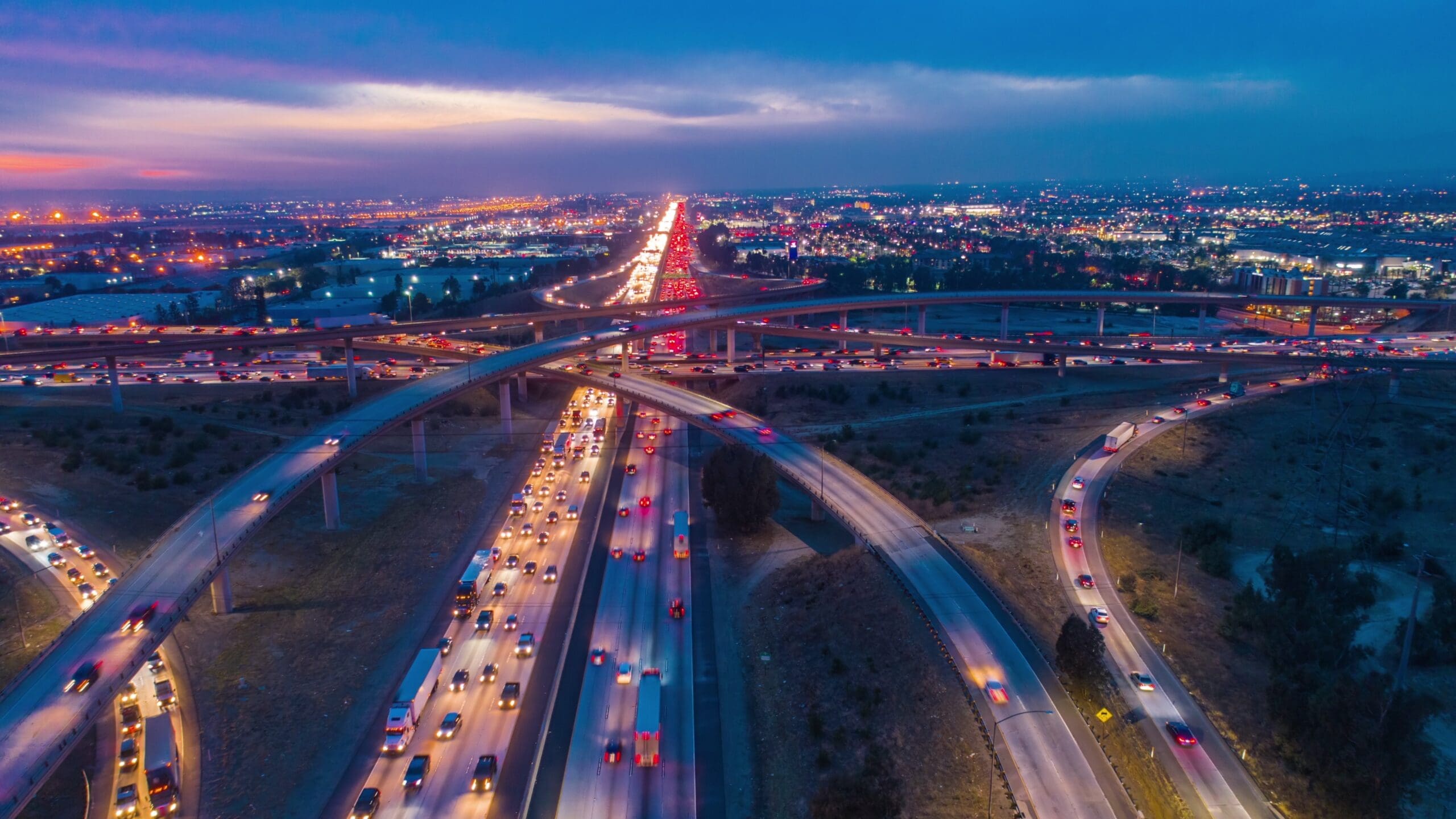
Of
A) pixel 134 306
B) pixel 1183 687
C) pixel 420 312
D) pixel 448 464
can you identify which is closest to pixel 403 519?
pixel 448 464

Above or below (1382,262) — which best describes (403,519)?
below

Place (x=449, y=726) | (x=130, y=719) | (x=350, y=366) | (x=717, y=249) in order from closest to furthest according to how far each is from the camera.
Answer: (x=449, y=726) → (x=130, y=719) → (x=350, y=366) → (x=717, y=249)

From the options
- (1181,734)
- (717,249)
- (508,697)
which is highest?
(717,249)

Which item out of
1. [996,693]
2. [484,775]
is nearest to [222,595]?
[484,775]

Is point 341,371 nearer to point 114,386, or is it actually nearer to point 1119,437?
point 114,386

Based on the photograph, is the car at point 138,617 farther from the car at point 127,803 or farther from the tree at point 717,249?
the tree at point 717,249

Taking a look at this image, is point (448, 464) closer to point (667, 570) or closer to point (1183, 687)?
point (667, 570)

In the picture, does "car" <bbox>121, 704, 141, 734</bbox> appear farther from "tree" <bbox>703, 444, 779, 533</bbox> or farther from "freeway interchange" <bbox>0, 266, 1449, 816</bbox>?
"tree" <bbox>703, 444, 779, 533</bbox>
